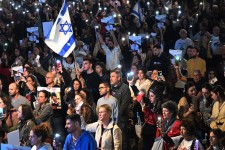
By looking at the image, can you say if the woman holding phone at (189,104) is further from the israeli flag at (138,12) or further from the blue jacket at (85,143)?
the israeli flag at (138,12)

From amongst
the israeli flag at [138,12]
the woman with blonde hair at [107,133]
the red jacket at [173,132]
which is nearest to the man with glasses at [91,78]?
the red jacket at [173,132]

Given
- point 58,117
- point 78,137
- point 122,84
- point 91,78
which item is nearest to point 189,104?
point 122,84

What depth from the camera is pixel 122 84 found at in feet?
36.3

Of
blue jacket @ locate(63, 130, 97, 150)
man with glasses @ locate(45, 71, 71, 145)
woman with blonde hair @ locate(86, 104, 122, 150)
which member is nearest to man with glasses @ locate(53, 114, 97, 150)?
blue jacket @ locate(63, 130, 97, 150)

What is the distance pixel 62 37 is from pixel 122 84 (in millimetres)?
2266

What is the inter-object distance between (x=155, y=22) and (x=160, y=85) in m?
7.87

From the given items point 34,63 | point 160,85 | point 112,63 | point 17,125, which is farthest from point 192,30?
point 17,125

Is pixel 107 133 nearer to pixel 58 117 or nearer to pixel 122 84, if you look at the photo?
pixel 122 84

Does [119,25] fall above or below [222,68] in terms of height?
above

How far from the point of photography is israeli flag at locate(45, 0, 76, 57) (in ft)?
41.4

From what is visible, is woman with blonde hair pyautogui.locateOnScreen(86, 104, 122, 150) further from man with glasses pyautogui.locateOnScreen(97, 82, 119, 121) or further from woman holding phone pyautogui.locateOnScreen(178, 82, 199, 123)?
woman holding phone pyautogui.locateOnScreen(178, 82, 199, 123)

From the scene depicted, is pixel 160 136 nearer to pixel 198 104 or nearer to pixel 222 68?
pixel 198 104

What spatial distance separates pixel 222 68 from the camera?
1391 cm

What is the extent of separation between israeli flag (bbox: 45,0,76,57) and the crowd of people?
50cm
